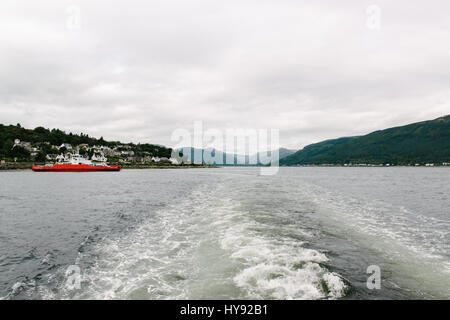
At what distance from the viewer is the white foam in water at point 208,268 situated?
23.9 feet

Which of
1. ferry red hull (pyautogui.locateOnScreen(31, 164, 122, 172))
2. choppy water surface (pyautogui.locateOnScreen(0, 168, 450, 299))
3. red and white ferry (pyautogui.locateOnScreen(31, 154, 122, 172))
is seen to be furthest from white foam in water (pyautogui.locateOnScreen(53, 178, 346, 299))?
red and white ferry (pyautogui.locateOnScreen(31, 154, 122, 172))

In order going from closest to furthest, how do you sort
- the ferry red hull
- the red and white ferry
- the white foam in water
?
1. the white foam in water
2. the ferry red hull
3. the red and white ferry

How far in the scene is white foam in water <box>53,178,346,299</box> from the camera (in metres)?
7.29

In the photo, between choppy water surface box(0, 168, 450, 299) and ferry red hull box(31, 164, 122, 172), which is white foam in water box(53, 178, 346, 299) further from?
ferry red hull box(31, 164, 122, 172)

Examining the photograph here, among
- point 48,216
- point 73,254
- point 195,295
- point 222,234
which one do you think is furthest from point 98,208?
point 195,295

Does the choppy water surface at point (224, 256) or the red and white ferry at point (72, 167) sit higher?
the red and white ferry at point (72, 167)

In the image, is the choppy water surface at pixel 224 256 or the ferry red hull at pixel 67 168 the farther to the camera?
the ferry red hull at pixel 67 168

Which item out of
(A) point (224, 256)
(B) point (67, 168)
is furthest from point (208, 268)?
(B) point (67, 168)

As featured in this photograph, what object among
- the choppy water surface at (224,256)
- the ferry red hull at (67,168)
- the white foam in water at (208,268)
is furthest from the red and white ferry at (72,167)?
the white foam in water at (208,268)

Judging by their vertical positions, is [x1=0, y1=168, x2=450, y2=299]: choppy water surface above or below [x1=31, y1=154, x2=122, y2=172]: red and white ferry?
below

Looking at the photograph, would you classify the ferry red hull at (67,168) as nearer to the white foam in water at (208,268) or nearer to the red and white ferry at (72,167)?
the red and white ferry at (72,167)

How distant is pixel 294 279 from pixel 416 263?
19.6ft

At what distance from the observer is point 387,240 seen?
42.1 feet
